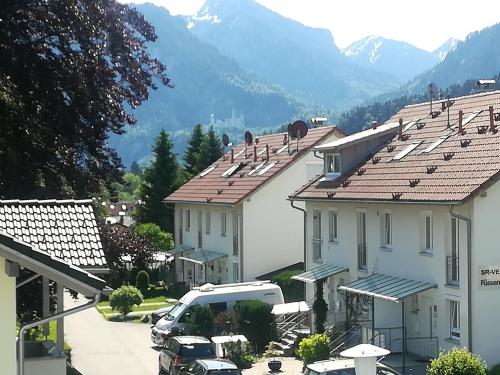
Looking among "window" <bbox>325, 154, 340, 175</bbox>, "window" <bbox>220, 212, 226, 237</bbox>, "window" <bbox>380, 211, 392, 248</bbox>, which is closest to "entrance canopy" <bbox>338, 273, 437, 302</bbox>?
"window" <bbox>380, 211, 392, 248</bbox>

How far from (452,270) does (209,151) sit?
50.5m

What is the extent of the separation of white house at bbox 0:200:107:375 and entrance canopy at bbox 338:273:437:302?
13.9 m

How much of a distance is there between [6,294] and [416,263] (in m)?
19.5

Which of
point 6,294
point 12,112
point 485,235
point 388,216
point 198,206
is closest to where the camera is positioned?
point 6,294

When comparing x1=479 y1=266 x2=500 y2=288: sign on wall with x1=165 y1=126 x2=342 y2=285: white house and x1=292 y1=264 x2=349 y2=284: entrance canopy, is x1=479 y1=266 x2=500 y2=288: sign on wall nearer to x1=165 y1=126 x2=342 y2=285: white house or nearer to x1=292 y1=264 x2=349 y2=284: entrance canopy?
x1=292 y1=264 x2=349 y2=284: entrance canopy

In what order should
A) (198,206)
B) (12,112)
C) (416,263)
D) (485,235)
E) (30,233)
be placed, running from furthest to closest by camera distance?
(198,206) < (416,263) < (485,235) < (12,112) < (30,233)

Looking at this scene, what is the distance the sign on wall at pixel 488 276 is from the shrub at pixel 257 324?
10761 mm

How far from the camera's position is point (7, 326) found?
10227 millimetres

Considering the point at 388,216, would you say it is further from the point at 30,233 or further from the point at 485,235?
the point at 30,233

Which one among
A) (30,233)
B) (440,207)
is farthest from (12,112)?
(440,207)

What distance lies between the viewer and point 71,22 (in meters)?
22.0

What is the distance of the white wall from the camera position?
10.2 m

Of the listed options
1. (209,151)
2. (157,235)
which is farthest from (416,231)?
(209,151)

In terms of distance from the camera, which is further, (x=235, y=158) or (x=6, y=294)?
(x=235, y=158)
